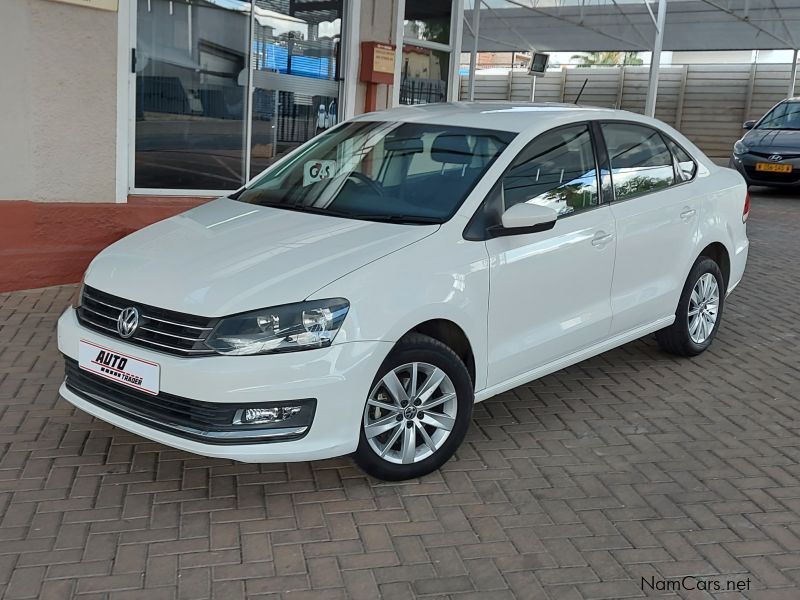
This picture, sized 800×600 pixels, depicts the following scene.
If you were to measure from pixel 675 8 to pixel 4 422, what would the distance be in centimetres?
2281

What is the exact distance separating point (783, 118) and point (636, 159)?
499 inches

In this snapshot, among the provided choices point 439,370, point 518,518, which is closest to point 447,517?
point 518,518

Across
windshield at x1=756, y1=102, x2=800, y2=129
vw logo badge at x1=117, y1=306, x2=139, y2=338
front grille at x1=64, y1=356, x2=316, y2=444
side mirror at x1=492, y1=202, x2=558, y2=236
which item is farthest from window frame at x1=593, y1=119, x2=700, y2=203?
windshield at x1=756, y1=102, x2=800, y2=129

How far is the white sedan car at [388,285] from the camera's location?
11.2 feet

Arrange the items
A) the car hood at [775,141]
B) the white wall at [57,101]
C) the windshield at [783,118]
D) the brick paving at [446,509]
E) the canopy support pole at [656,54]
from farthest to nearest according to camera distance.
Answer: the canopy support pole at [656,54] → the windshield at [783,118] → the car hood at [775,141] → the white wall at [57,101] → the brick paving at [446,509]

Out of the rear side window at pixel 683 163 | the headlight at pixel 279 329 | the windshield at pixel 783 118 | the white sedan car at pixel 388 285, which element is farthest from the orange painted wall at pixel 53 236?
the windshield at pixel 783 118

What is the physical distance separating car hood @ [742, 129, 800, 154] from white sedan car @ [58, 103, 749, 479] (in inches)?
425

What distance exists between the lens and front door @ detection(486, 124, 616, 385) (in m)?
4.12

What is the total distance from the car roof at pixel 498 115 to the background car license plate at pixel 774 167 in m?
10.9

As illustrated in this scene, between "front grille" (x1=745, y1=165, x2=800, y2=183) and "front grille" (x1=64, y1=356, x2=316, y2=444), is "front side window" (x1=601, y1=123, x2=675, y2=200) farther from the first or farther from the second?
"front grille" (x1=745, y1=165, x2=800, y2=183)

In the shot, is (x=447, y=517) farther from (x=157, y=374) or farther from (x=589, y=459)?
(x=157, y=374)

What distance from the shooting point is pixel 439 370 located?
381cm

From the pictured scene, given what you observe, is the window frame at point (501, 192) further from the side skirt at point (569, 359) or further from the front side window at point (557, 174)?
the side skirt at point (569, 359)

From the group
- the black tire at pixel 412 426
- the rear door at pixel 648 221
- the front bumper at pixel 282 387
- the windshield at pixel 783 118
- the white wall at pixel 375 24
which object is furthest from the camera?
the windshield at pixel 783 118
